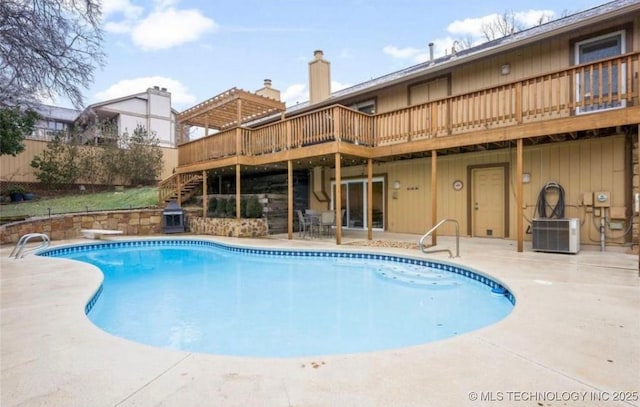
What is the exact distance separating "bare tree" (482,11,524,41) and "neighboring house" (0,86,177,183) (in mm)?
18554

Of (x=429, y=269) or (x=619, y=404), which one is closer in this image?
(x=619, y=404)

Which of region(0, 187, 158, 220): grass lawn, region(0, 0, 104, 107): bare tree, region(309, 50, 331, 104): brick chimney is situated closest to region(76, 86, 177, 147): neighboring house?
region(0, 187, 158, 220): grass lawn

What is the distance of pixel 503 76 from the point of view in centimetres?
876

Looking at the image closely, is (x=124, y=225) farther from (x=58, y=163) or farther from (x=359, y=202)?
(x=359, y=202)

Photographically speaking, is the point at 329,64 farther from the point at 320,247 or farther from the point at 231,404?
the point at 231,404

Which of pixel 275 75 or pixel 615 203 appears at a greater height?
pixel 275 75

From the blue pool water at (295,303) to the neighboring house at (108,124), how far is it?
1015 centimetres

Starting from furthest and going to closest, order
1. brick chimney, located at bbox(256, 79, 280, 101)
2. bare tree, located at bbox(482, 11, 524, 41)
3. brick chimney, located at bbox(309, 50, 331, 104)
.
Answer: bare tree, located at bbox(482, 11, 524, 41) → brick chimney, located at bbox(256, 79, 280, 101) → brick chimney, located at bbox(309, 50, 331, 104)

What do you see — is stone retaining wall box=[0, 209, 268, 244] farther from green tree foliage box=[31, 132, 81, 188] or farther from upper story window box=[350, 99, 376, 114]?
green tree foliage box=[31, 132, 81, 188]

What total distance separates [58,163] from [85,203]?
3016 millimetres

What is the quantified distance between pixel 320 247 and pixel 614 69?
7336mm

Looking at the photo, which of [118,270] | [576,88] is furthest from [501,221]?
[118,270]

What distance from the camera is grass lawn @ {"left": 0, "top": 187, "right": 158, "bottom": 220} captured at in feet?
39.3

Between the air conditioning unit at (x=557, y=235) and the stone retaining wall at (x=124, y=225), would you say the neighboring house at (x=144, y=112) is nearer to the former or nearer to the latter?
the stone retaining wall at (x=124, y=225)
